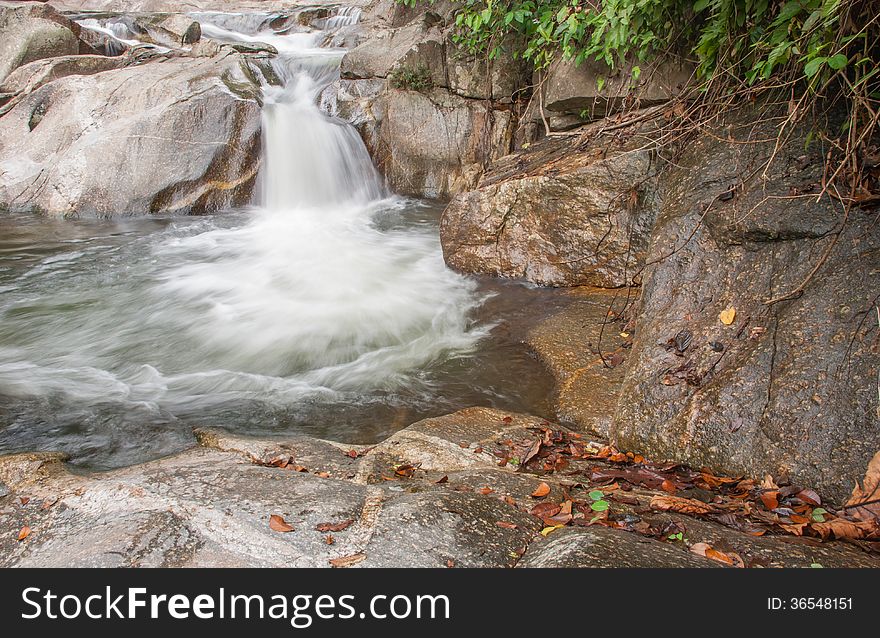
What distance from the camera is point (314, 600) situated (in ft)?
6.36

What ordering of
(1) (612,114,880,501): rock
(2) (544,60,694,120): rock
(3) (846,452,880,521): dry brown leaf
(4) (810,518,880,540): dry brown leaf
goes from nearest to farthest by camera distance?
(4) (810,518,880,540): dry brown leaf, (3) (846,452,880,521): dry brown leaf, (1) (612,114,880,501): rock, (2) (544,60,694,120): rock

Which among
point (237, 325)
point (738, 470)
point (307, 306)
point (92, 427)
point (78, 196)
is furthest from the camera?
point (78, 196)

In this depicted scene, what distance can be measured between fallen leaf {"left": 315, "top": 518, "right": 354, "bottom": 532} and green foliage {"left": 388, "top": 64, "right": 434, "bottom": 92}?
931cm

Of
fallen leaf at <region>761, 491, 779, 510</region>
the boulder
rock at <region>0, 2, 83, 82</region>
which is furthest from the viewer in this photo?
rock at <region>0, 2, 83, 82</region>

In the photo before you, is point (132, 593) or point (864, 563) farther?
point (864, 563)

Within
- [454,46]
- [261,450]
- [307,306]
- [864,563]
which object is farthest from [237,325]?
[454,46]

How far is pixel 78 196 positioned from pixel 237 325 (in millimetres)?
5761

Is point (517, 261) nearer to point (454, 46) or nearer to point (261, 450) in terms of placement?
point (261, 450)

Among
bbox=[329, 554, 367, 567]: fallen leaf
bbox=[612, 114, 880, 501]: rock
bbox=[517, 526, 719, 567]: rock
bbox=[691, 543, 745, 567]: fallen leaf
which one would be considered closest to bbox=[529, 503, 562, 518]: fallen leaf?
bbox=[517, 526, 719, 567]: rock

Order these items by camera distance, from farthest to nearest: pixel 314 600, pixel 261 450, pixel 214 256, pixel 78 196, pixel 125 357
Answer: pixel 78 196
pixel 214 256
pixel 125 357
pixel 261 450
pixel 314 600

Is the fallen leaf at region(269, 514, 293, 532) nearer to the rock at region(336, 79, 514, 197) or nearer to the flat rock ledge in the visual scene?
the flat rock ledge

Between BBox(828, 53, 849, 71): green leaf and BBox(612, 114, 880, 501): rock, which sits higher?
BBox(828, 53, 849, 71): green leaf

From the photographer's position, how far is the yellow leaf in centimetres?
358

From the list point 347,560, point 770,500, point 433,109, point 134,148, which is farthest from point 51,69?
point 770,500
